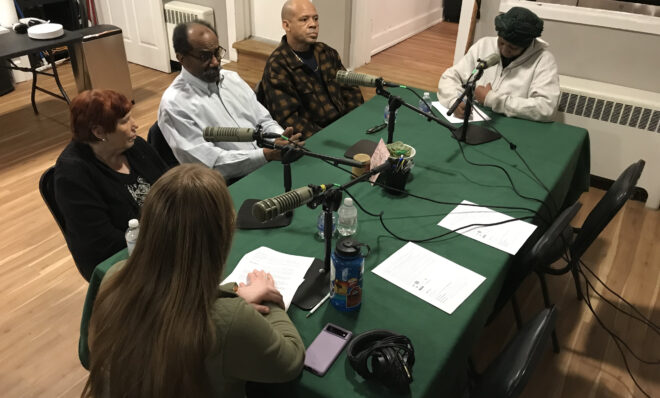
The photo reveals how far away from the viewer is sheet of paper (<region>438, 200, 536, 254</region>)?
1771 millimetres

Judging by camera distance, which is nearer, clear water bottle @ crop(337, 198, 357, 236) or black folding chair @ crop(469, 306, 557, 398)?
black folding chair @ crop(469, 306, 557, 398)

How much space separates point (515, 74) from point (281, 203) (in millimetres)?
2034

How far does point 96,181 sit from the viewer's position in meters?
1.86

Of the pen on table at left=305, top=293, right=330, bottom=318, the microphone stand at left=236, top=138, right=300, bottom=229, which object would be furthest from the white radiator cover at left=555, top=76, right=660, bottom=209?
the pen on table at left=305, top=293, right=330, bottom=318

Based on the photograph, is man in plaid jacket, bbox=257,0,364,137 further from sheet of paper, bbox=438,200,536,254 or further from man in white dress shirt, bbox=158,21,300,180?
sheet of paper, bbox=438,200,536,254

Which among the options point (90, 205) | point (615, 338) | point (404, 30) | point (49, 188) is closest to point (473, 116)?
point (615, 338)

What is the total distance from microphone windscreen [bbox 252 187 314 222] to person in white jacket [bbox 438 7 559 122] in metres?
1.59

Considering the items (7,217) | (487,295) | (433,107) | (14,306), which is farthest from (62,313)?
(433,107)

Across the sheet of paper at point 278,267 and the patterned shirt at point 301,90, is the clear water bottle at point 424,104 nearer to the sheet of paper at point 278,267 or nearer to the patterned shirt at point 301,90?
the patterned shirt at point 301,90

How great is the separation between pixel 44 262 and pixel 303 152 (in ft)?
6.10

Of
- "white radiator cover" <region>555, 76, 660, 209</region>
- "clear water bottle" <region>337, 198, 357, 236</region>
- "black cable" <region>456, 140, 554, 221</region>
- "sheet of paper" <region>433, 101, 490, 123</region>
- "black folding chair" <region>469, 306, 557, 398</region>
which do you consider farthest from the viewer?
"white radiator cover" <region>555, 76, 660, 209</region>

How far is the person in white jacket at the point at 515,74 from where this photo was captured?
2.62 m

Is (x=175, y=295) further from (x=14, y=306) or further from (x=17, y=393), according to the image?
(x=14, y=306)

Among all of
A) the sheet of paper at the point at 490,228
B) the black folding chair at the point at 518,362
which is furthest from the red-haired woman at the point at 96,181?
the black folding chair at the point at 518,362
